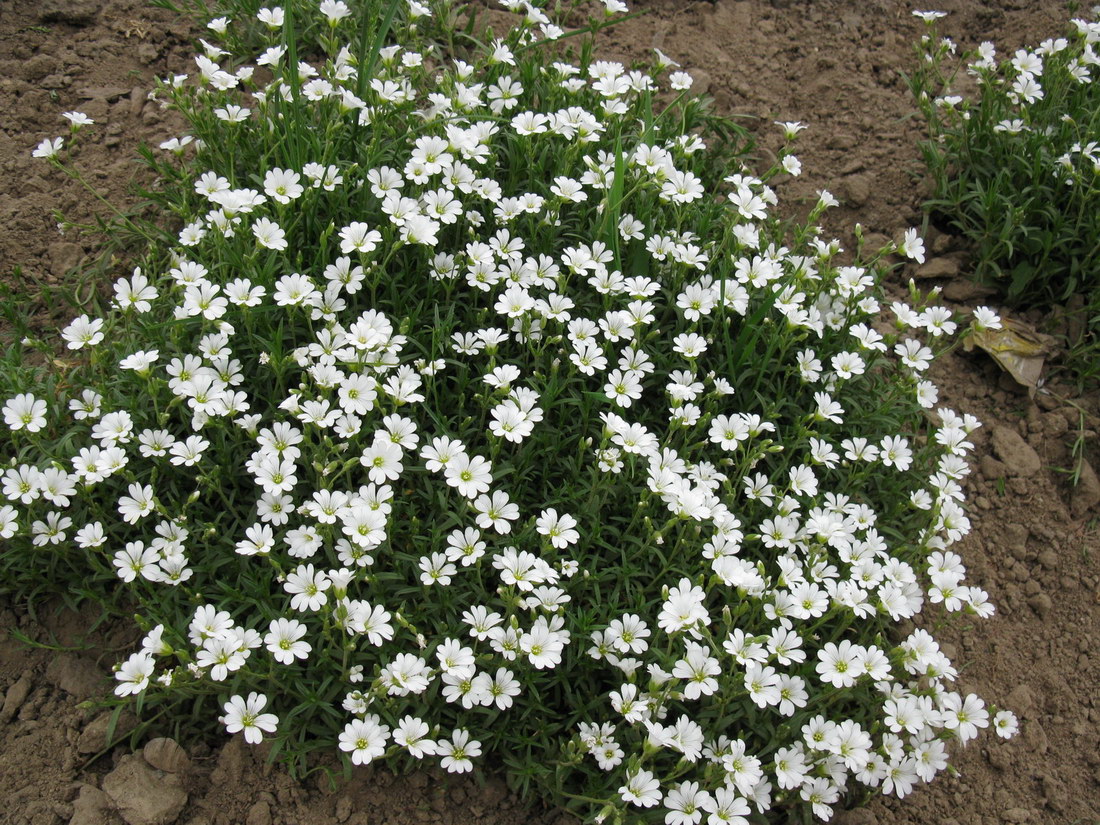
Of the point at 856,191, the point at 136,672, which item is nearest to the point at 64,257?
the point at 136,672

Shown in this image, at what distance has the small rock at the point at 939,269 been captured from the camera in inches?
189

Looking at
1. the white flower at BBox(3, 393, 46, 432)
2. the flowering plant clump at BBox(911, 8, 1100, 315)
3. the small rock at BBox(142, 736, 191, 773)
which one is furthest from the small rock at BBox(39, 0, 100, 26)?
the flowering plant clump at BBox(911, 8, 1100, 315)

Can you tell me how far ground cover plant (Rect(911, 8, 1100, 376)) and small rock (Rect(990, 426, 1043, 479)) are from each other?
508 millimetres

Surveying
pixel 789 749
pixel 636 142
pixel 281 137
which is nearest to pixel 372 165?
pixel 281 137

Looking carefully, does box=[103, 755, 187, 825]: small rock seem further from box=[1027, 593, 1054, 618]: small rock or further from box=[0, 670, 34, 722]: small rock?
box=[1027, 593, 1054, 618]: small rock

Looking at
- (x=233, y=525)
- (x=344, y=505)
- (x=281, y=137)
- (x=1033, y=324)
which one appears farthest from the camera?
(x=1033, y=324)

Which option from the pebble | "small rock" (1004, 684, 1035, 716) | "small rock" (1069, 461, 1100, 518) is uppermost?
"small rock" (1069, 461, 1100, 518)

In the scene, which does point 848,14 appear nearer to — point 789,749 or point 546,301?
point 546,301

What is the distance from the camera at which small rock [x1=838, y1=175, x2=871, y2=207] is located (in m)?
5.04

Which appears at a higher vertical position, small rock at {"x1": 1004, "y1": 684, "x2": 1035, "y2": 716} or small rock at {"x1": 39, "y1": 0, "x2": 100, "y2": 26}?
small rock at {"x1": 39, "y1": 0, "x2": 100, "y2": 26}

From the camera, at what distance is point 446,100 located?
13.8 ft

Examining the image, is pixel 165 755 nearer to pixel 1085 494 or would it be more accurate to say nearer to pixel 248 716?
pixel 248 716

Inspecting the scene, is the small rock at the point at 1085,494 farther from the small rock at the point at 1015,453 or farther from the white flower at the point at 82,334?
the white flower at the point at 82,334

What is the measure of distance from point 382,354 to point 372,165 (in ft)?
3.10
